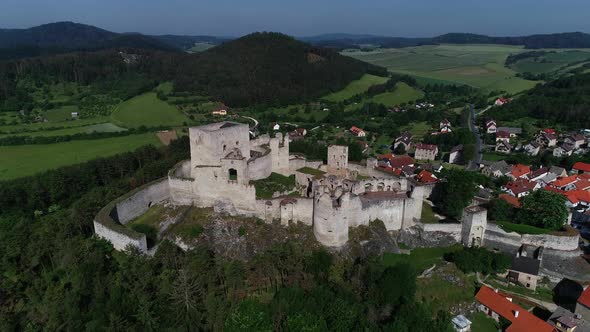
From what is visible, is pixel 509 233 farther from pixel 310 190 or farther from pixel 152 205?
pixel 152 205

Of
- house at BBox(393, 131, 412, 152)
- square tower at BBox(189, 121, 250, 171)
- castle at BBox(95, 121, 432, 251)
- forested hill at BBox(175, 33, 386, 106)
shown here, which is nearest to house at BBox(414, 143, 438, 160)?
house at BBox(393, 131, 412, 152)

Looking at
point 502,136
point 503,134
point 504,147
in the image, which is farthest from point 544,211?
point 503,134

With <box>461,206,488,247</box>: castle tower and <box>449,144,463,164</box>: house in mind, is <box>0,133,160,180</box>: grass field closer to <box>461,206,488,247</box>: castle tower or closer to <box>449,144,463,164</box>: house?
<box>449,144,463,164</box>: house

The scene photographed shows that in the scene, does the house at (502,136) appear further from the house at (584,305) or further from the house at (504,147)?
the house at (584,305)

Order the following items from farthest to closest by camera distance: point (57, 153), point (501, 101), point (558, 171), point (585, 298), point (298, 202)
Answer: point (501, 101), point (57, 153), point (558, 171), point (298, 202), point (585, 298)

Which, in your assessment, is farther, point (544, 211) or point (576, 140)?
point (576, 140)

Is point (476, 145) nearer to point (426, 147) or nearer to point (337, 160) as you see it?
point (426, 147)

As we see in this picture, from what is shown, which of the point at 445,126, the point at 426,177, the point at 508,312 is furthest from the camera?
the point at 445,126
